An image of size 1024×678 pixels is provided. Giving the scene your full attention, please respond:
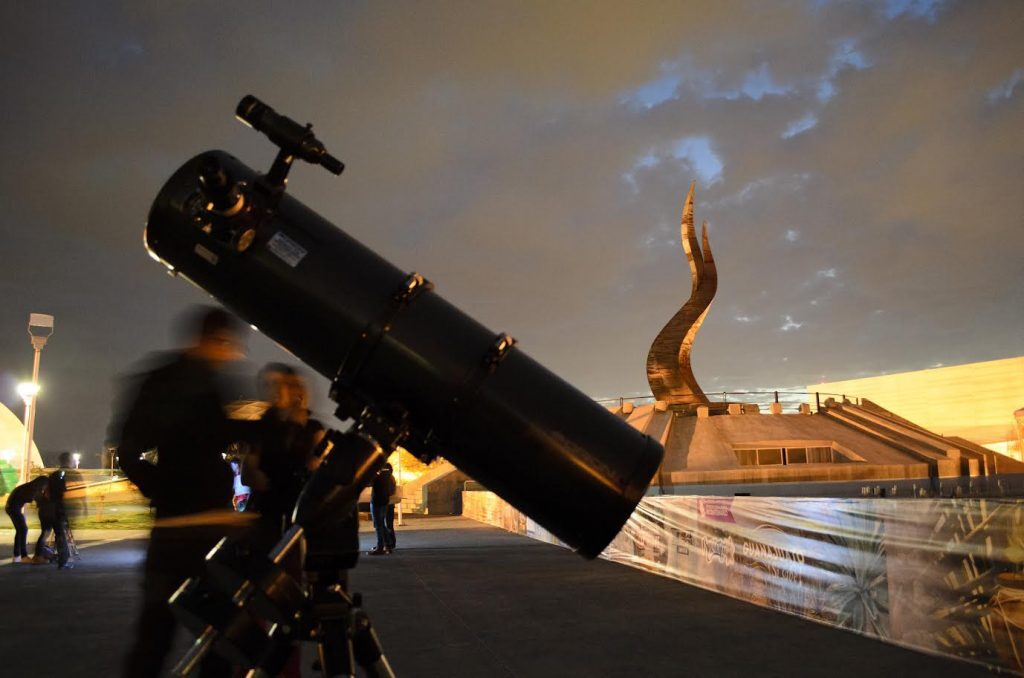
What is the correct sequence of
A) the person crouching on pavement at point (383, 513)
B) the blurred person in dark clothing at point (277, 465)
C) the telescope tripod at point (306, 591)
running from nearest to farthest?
the telescope tripod at point (306, 591), the blurred person in dark clothing at point (277, 465), the person crouching on pavement at point (383, 513)

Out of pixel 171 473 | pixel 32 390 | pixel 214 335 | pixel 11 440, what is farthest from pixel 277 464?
pixel 11 440

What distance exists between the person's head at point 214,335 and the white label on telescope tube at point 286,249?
887 mm

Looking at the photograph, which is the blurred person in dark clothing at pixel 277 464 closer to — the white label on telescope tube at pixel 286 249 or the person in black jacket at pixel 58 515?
the white label on telescope tube at pixel 286 249

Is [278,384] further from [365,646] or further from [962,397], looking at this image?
[962,397]

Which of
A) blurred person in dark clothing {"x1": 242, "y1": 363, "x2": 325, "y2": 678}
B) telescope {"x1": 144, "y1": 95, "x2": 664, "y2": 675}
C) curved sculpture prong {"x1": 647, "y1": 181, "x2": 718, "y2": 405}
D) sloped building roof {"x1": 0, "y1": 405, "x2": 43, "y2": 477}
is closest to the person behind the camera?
telescope {"x1": 144, "y1": 95, "x2": 664, "y2": 675}

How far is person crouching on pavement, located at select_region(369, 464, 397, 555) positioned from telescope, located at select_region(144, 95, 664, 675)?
26.3 feet

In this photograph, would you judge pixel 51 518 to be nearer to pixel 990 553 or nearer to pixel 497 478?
pixel 497 478

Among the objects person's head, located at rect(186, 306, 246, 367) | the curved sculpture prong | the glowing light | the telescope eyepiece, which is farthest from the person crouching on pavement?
the curved sculpture prong

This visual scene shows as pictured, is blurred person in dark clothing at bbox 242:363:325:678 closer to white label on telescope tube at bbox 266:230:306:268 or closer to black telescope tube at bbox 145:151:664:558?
black telescope tube at bbox 145:151:664:558

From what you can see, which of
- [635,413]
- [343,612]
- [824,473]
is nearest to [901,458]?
[824,473]

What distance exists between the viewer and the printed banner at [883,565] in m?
4.54

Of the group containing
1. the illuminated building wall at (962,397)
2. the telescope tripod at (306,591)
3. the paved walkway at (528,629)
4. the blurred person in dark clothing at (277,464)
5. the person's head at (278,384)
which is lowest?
the paved walkway at (528,629)

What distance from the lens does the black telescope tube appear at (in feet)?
7.13

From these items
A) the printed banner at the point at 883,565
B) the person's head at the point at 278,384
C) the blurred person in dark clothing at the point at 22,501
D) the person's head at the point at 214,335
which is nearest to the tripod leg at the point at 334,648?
the person's head at the point at 214,335
